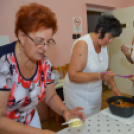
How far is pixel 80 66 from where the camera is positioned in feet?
4.05

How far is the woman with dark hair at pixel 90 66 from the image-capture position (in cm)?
123

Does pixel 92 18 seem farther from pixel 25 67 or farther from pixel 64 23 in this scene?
pixel 25 67

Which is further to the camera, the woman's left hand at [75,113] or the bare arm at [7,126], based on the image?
the woman's left hand at [75,113]

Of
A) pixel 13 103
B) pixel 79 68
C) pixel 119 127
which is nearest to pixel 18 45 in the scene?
pixel 13 103

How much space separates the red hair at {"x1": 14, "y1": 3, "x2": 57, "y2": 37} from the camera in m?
0.72

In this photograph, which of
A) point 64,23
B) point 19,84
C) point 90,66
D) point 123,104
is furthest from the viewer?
point 64,23

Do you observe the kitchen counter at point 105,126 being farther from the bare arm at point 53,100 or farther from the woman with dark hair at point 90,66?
the woman with dark hair at point 90,66

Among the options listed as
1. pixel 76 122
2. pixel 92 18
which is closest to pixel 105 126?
pixel 76 122

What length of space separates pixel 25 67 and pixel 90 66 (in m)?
0.65

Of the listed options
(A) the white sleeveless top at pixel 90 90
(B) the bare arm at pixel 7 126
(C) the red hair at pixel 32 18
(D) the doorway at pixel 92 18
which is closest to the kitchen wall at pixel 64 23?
(A) the white sleeveless top at pixel 90 90

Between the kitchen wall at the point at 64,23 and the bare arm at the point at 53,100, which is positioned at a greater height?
the kitchen wall at the point at 64,23

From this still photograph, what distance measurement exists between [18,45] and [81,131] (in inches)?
25.6

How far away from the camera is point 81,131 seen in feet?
3.06

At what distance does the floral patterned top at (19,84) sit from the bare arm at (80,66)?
27cm
